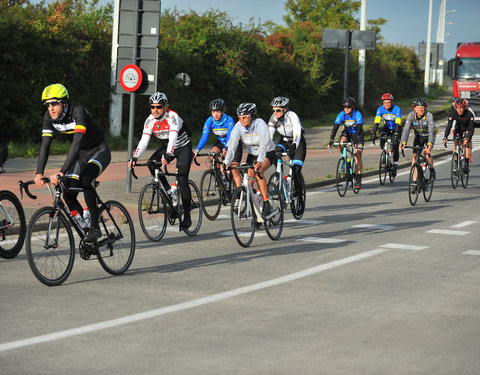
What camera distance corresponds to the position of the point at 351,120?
55.5 ft

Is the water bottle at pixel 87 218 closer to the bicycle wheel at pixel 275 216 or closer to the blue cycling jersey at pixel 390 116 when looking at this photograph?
the bicycle wheel at pixel 275 216

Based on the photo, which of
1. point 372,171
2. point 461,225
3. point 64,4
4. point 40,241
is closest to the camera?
point 40,241

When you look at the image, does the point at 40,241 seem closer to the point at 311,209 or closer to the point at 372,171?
the point at 311,209

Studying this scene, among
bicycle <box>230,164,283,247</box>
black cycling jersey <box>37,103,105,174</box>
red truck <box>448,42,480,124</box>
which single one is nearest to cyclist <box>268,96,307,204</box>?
bicycle <box>230,164,283,247</box>

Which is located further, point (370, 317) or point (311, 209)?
point (311, 209)

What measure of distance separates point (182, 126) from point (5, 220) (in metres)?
2.74

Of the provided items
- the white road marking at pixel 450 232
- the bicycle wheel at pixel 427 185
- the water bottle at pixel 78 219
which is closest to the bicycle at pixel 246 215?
the water bottle at pixel 78 219

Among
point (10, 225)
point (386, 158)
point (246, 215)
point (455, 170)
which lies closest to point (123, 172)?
point (386, 158)

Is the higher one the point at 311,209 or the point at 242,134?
the point at 242,134

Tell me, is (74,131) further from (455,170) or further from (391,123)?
(455,170)

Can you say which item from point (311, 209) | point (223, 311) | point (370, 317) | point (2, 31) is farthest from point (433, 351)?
point (2, 31)

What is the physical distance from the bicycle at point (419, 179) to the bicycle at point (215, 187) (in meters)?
3.88

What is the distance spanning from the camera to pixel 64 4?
2717 cm

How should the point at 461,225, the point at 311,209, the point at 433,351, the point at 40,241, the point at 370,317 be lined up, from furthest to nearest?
the point at 311,209
the point at 461,225
the point at 40,241
the point at 370,317
the point at 433,351
